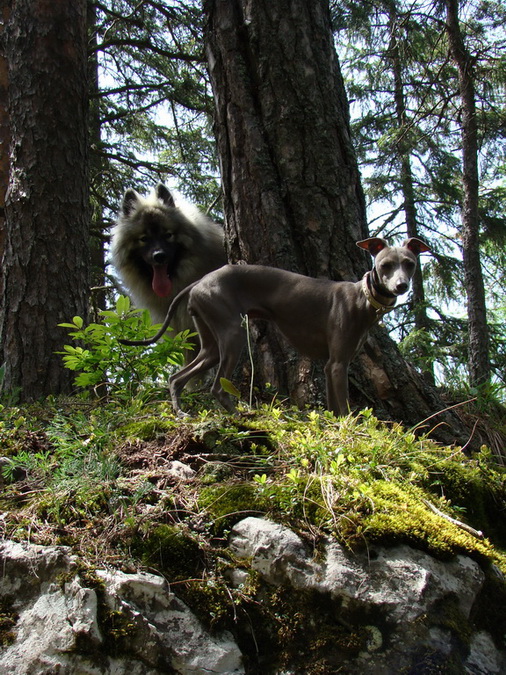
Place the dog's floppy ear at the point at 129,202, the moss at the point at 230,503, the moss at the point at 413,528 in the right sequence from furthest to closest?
1. the dog's floppy ear at the point at 129,202
2. the moss at the point at 230,503
3. the moss at the point at 413,528

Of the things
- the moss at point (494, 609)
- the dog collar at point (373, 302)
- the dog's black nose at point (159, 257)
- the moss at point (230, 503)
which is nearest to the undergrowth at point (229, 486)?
the moss at point (230, 503)

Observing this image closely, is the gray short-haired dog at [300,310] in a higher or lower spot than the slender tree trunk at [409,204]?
lower

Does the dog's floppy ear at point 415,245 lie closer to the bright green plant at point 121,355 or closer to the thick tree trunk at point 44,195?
the bright green plant at point 121,355

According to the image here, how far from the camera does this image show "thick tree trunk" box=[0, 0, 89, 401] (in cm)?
577

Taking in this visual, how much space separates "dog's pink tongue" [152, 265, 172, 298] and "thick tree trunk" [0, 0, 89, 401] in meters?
0.87

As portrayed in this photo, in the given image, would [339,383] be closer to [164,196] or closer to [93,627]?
[93,627]

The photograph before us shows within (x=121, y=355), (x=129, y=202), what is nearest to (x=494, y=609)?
(x=121, y=355)

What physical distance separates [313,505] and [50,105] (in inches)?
216

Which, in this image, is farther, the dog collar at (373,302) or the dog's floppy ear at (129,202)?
the dog's floppy ear at (129,202)

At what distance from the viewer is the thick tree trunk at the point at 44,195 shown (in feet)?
18.9

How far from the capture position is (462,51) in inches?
396

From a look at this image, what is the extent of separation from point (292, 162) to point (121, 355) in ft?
7.59

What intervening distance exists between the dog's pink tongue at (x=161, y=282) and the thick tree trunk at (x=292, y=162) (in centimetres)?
153

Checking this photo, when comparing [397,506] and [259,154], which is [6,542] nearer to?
[397,506]
